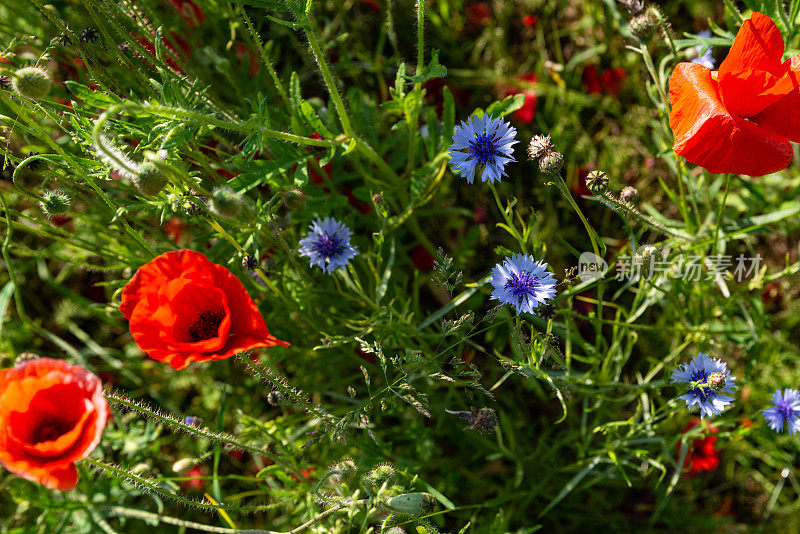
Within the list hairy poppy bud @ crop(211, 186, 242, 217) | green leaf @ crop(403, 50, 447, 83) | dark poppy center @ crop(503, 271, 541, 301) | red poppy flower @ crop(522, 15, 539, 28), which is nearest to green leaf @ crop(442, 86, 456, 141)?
green leaf @ crop(403, 50, 447, 83)

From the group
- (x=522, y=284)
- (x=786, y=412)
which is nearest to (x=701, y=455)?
(x=786, y=412)

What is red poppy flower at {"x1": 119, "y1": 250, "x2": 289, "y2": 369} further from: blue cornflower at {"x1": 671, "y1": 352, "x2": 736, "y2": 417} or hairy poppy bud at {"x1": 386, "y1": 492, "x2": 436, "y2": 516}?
blue cornflower at {"x1": 671, "y1": 352, "x2": 736, "y2": 417}

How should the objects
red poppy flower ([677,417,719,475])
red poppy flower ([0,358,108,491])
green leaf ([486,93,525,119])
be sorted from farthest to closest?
red poppy flower ([677,417,719,475]) < green leaf ([486,93,525,119]) < red poppy flower ([0,358,108,491])

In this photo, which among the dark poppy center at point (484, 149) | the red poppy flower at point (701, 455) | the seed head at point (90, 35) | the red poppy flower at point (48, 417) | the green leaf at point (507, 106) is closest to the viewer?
the red poppy flower at point (48, 417)

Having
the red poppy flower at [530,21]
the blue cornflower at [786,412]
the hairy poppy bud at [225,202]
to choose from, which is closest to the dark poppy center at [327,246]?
the hairy poppy bud at [225,202]

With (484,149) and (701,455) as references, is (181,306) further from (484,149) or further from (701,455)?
(701,455)

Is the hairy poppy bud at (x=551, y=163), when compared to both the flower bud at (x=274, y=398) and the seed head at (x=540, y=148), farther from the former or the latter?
the flower bud at (x=274, y=398)
